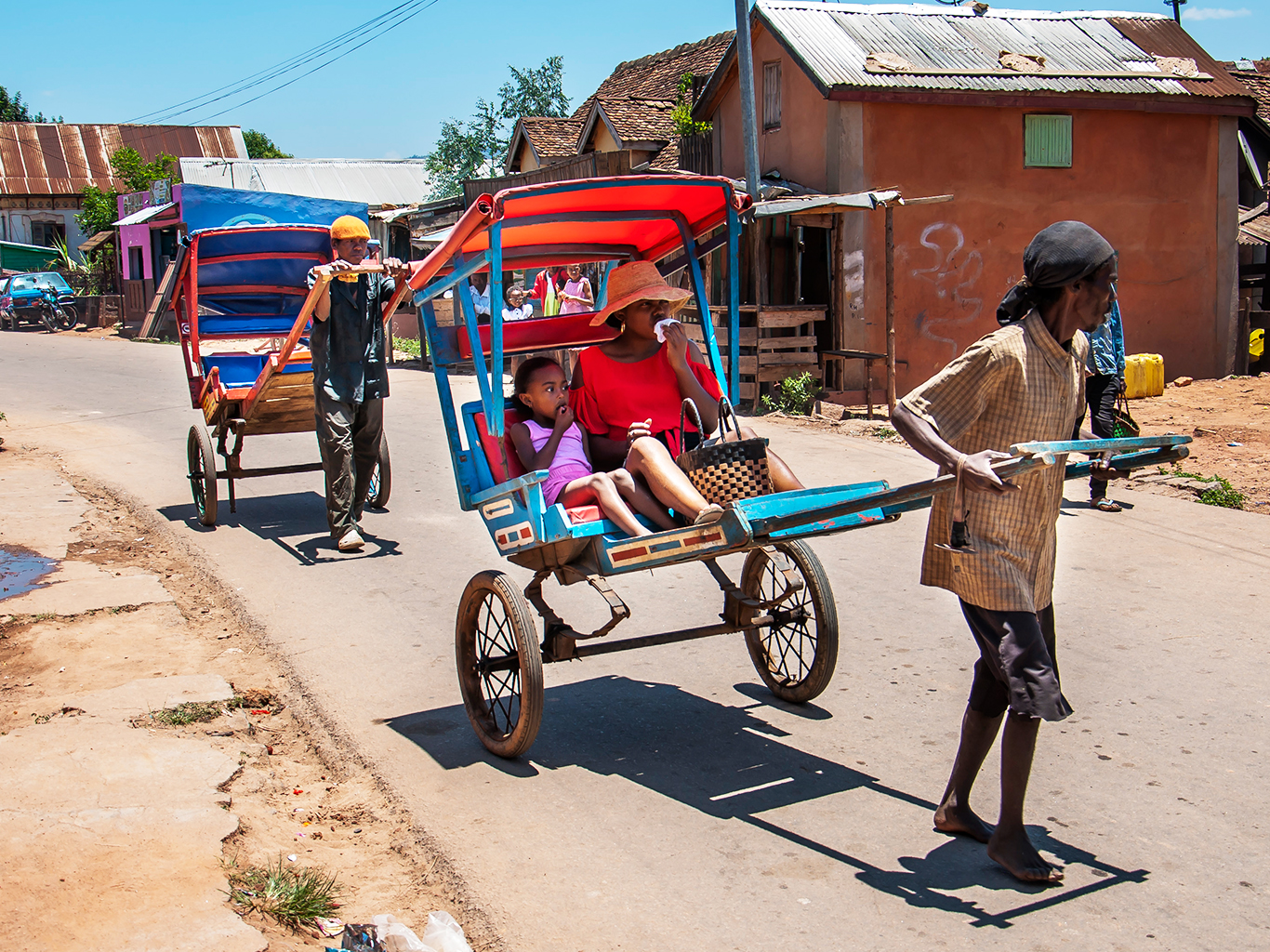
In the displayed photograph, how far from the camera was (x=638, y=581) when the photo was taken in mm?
7398

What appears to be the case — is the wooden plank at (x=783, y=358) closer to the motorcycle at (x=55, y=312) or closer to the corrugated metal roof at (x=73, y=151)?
the motorcycle at (x=55, y=312)

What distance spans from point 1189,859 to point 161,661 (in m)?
4.75

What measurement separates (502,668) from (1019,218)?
1525 centimetres

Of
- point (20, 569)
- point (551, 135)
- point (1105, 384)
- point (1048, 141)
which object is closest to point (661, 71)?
point (551, 135)

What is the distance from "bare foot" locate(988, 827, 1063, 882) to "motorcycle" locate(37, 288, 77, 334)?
38186 millimetres

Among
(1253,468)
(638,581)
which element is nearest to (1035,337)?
(638,581)

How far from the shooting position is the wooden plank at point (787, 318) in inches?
637

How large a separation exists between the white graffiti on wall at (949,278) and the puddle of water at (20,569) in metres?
12.7

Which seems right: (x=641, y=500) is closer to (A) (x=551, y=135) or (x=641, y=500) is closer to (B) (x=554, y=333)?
(B) (x=554, y=333)

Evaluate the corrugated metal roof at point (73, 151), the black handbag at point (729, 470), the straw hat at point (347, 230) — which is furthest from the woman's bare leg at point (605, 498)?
the corrugated metal roof at point (73, 151)

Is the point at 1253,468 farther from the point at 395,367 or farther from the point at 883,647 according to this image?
the point at 395,367

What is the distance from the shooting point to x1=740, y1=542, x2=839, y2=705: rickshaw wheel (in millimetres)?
4832

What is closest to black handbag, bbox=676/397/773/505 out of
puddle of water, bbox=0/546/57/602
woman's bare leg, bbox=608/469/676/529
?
woman's bare leg, bbox=608/469/676/529

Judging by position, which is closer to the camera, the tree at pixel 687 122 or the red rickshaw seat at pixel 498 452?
A: the red rickshaw seat at pixel 498 452
